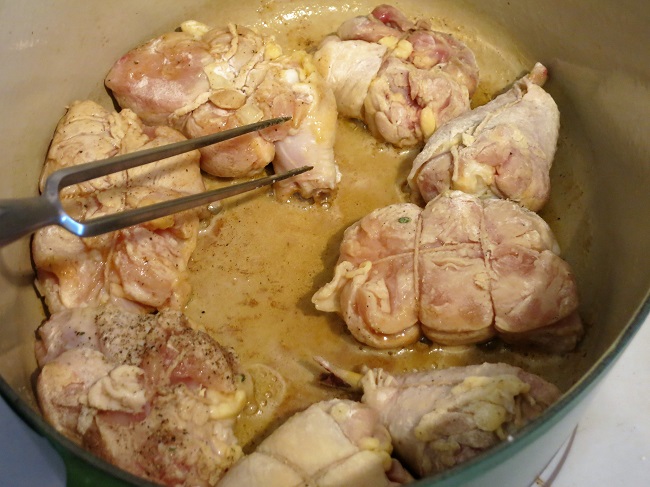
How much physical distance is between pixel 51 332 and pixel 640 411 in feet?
6.32

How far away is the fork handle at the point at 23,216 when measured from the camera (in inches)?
64.2

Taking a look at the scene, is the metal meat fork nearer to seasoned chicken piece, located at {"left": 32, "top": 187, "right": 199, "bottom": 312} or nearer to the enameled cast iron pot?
seasoned chicken piece, located at {"left": 32, "top": 187, "right": 199, "bottom": 312}

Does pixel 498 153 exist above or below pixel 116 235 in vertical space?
above

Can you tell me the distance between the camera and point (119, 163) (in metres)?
1.95

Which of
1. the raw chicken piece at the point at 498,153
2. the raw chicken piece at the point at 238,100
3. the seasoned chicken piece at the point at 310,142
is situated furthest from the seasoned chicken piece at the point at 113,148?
the raw chicken piece at the point at 498,153

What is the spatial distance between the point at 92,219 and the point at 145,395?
1.80ft

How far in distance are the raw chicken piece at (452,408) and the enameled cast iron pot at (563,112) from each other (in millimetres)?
147

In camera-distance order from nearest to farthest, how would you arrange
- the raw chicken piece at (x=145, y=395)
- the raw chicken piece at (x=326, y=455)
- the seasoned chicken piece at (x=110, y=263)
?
the raw chicken piece at (x=326, y=455)
the raw chicken piece at (x=145, y=395)
the seasoned chicken piece at (x=110, y=263)

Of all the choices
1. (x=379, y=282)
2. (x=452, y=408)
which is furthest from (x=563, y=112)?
(x=452, y=408)

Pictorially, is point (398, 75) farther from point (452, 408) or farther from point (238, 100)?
point (452, 408)

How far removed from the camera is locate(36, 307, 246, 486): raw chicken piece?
6.22 feet

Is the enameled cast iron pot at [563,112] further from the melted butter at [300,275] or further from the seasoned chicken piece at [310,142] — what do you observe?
the seasoned chicken piece at [310,142]

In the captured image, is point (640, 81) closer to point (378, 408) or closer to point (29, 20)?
point (378, 408)

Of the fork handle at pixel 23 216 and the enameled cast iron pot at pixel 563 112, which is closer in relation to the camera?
the fork handle at pixel 23 216
